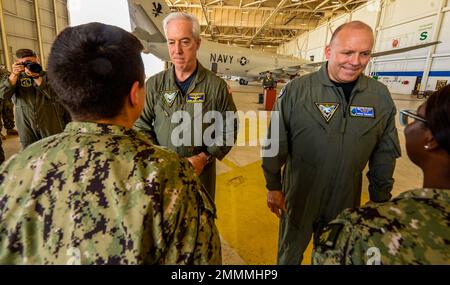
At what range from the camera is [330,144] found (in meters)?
1.61

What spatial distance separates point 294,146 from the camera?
1761mm

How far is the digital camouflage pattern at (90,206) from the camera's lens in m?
0.66

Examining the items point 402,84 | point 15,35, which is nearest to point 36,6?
point 15,35

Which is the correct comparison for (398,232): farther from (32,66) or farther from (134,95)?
(32,66)

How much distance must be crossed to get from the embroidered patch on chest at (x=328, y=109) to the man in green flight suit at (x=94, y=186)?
48.5 inches

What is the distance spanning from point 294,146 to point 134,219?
1.37m

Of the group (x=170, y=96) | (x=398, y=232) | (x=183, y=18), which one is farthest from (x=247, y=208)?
(x=398, y=232)

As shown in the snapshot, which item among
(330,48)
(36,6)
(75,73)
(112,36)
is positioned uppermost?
(36,6)

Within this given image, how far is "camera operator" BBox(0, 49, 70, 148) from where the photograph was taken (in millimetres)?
3041

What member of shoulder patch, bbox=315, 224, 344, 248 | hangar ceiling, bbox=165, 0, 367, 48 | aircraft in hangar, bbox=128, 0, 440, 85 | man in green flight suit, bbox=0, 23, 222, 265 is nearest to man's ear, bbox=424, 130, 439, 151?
shoulder patch, bbox=315, 224, 344, 248

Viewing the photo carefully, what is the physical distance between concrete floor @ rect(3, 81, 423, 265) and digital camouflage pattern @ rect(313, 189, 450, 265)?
167 centimetres

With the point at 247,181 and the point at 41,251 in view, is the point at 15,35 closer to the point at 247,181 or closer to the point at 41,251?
the point at 247,181

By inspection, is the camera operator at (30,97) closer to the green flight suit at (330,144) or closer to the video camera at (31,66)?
the video camera at (31,66)

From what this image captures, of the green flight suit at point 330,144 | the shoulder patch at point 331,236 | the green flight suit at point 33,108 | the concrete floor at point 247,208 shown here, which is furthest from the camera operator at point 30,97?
the shoulder patch at point 331,236
